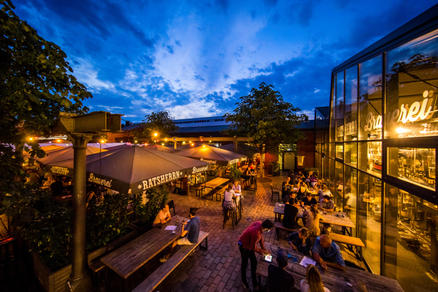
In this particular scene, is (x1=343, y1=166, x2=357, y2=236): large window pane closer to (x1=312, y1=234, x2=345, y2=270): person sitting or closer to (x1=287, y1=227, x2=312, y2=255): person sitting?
(x1=287, y1=227, x2=312, y2=255): person sitting

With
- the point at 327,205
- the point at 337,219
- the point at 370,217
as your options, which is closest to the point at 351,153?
the point at 327,205

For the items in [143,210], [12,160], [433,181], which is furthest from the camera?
[143,210]

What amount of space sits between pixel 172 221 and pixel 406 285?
6.39 meters

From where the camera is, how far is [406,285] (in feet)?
12.3

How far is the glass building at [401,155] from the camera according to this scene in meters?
3.13

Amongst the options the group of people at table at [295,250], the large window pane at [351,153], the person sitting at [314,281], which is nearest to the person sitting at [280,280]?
the group of people at table at [295,250]

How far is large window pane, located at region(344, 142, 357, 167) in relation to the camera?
21.6 feet

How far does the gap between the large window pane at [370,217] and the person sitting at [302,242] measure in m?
2.14

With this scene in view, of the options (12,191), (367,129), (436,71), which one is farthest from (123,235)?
(367,129)

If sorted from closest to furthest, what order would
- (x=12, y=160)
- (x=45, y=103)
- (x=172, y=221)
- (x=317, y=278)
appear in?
(x=12, y=160) < (x=45, y=103) < (x=317, y=278) < (x=172, y=221)

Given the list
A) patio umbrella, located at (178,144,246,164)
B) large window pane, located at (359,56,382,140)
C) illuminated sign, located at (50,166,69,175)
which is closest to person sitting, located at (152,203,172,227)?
illuminated sign, located at (50,166,69,175)

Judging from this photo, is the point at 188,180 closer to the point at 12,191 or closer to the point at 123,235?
the point at 123,235

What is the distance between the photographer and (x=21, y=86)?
186 cm

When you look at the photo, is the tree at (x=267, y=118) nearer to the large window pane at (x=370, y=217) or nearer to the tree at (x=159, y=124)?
the large window pane at (x=370, y=217)
